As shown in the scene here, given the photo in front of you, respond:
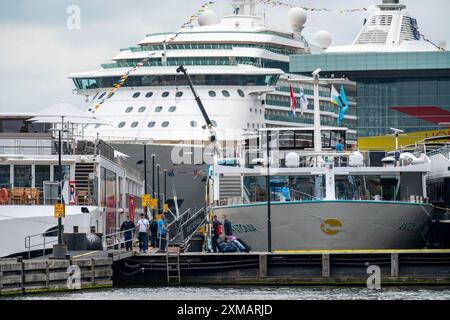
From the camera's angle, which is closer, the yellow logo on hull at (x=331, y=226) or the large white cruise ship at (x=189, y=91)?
the yellow logo on hull at (x=331, y=226)

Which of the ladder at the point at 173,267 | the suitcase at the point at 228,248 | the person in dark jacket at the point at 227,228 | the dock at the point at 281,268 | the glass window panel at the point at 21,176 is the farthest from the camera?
the glass window panel at the point at 21,176

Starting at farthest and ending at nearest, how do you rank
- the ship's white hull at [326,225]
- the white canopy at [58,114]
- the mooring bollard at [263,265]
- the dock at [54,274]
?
the white canopy at [58,114]
the ship's white hull at [326,225]
the mooring bollard at [263,265]
the dock at [54,274]

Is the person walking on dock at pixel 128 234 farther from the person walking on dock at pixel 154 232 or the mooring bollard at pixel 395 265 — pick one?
the mooring bollard at pixel 395 265

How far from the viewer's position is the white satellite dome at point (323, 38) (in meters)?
97.6

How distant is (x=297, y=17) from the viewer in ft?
305

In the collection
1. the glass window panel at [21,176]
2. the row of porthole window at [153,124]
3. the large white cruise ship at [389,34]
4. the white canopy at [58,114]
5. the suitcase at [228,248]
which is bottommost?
the suitcase at [228,248]

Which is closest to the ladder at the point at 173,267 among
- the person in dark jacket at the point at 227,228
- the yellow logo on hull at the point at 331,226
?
the person in dark jacket at the point at 227,228

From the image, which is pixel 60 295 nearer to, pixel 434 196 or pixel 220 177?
pixel 220 177

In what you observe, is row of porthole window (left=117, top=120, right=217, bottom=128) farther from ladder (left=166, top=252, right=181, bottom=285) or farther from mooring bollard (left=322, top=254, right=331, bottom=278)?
mooring bollard (left=322, top=254, right=331, bottom=278)

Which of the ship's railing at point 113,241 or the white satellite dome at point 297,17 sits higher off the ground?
the white satellite dome at point 297,17

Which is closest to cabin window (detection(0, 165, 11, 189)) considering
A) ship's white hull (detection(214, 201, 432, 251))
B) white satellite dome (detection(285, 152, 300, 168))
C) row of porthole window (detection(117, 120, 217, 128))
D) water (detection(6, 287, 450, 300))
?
ship's white hull (detection(214, 201, 432, 251))

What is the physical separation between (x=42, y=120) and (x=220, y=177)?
6592 millimetres

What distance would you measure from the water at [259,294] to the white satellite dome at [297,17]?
57.1 m
